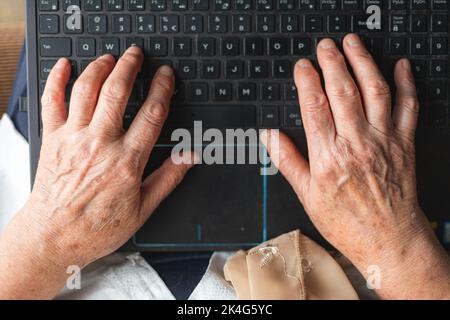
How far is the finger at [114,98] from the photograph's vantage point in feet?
2.33

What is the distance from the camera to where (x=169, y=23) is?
746mm

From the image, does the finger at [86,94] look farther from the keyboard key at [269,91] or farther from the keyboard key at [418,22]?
the keyboard key at [418,22]

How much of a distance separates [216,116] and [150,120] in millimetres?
97

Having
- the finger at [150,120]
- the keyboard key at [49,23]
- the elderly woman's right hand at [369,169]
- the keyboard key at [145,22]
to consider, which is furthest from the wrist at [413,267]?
the keyboard key at [49,23]

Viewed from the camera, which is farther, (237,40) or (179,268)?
(179,268)

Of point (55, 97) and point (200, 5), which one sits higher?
point (200, 5)

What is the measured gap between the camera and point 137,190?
2.41ft

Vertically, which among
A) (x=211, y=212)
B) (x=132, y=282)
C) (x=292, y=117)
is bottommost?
(x=132, y=282)

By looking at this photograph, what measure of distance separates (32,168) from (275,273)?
1.29 ft

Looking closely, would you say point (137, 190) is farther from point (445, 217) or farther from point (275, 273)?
point (445, 217)

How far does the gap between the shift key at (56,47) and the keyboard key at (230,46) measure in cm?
22

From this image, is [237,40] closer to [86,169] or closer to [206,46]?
[206,46]

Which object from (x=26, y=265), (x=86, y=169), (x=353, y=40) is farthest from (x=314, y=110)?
(x=26, y=265)

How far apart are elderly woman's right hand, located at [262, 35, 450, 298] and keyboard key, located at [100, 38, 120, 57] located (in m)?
0.26
